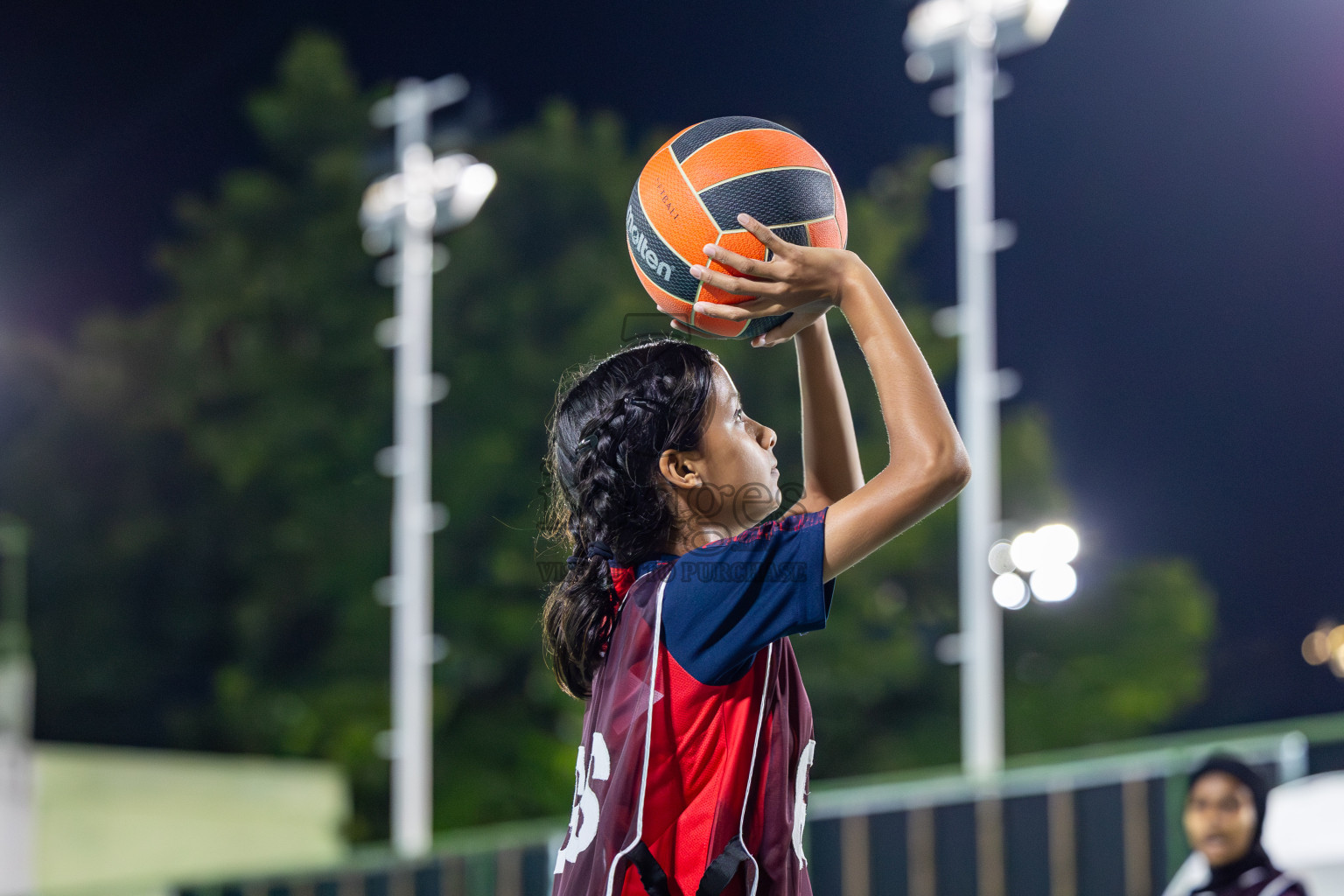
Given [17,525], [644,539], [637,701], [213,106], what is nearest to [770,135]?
[644,539]

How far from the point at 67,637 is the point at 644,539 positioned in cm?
1773

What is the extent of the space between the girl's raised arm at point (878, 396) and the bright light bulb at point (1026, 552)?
674 centimetres

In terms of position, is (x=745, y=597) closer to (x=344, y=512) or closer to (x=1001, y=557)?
(x=1001, y=557)

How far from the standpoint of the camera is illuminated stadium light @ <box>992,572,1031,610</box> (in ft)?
32.0

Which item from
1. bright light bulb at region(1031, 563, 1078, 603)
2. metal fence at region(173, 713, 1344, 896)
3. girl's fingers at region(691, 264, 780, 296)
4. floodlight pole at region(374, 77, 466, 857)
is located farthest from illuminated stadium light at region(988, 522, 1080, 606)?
girl's fingers at region(691, 264, 780, 296)

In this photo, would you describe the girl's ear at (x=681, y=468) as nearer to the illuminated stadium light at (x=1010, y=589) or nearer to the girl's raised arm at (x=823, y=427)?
the girl's raised arm at (x=823, y=427)

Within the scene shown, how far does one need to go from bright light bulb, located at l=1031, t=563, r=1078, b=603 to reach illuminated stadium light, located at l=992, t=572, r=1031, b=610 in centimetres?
143

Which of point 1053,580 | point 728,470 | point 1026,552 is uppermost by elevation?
point 1026,552

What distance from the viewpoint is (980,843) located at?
246 inches

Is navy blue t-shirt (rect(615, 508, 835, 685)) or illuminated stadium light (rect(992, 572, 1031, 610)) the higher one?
illuminated stadium light (rect(992, 572, 1031, 610))

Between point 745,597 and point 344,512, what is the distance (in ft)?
52.9

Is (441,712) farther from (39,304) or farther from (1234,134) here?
(1234,134)

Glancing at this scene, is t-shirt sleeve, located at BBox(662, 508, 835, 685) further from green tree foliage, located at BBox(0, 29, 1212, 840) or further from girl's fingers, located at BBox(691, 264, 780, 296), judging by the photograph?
green tree foliage, located at BBox(0, 29, 1212, 840)

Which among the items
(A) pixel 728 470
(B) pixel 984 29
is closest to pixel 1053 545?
(B) pixel 984 29
